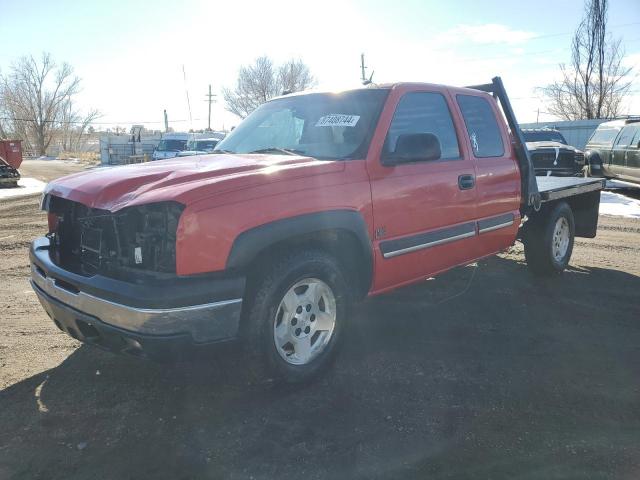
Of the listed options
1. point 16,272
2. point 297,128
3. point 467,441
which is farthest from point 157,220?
point 16,272

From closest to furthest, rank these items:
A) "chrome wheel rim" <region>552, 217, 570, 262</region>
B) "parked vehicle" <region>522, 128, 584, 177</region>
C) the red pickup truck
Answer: the red pickup truck, "chrome wheel rim" <region>552, 217, 570, 262</region>, "parked vehicle" <region>522, 128, 584, 177</region>

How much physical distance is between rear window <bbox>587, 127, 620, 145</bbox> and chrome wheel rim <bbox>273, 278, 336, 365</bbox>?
513 inches

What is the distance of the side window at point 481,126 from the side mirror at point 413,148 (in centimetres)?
110

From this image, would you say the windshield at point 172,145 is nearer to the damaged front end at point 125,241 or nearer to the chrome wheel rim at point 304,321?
the damaged front end at point 125,241

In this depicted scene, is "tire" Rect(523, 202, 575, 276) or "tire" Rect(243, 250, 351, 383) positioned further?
"tire" Rect(523, 202, 575, 276)

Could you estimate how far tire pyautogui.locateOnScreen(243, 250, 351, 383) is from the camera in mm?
3084

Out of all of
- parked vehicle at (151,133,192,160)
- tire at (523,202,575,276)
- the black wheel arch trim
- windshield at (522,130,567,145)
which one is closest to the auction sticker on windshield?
the black wheel arch trim

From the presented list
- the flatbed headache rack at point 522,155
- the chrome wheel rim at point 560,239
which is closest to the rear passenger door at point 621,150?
the chrome wheel rim at point 560,239

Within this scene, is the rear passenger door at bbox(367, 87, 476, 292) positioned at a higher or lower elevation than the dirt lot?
higher

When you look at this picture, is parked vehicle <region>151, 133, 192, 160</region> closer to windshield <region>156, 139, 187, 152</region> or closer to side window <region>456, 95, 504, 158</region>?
windshield <region>156, 139, 187, 152</region>

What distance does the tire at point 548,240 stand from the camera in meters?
5.89

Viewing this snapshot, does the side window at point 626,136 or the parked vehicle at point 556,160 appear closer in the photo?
the side window at point 626,136

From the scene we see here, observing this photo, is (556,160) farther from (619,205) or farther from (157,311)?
(157,311)

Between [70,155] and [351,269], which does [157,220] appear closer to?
[351,269]
